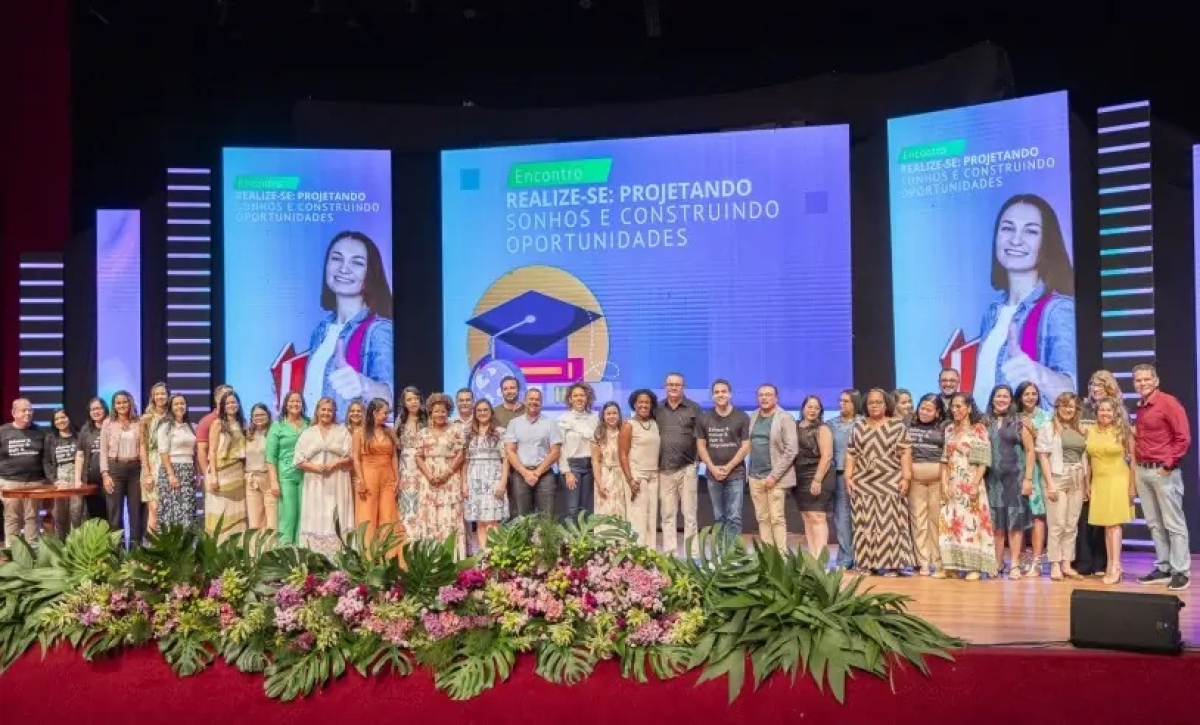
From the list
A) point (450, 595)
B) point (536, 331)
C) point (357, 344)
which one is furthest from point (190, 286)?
point (450, 595)

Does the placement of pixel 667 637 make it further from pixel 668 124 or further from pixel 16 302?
pixel 16 302

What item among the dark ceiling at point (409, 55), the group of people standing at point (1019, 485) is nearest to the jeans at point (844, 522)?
the group of people standing at point (1019, 485)

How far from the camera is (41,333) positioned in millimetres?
9883

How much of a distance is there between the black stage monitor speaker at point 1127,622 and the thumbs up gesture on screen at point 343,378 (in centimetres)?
754

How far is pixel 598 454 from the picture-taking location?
7.30m

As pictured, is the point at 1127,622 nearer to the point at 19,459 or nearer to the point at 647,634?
the point at 647,634

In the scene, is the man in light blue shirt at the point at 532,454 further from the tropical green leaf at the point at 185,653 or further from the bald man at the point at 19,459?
the tropical green leaf at the point at 185,653

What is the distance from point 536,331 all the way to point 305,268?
2148mm

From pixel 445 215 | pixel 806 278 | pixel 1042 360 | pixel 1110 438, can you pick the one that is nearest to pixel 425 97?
pixel 445 215

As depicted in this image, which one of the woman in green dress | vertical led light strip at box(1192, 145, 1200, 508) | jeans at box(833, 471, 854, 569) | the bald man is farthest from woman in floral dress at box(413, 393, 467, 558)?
vertical led light strip at box(1192, 145, 1200, 508)

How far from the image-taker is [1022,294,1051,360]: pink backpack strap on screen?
26.2ft

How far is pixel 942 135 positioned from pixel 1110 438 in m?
2.99

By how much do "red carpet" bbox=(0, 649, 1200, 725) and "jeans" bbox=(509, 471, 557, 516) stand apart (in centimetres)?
440

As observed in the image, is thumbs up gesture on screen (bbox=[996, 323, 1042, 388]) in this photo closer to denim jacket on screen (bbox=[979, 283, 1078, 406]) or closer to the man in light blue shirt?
denim jacket on screen (bbox=[979, 283, 1078, 406])
